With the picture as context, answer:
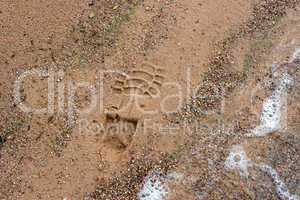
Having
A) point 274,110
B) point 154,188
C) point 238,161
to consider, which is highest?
point 274,110

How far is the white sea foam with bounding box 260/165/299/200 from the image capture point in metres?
3.89

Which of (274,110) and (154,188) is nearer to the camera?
(154,188)

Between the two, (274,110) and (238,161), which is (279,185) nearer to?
(238,161)

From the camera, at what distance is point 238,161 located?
4000 mm

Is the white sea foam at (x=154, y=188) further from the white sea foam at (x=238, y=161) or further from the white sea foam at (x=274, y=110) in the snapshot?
the white sea foam at (x=274, y=110)

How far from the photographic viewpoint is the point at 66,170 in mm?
3896

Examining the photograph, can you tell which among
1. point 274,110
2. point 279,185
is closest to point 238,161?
point 279,185

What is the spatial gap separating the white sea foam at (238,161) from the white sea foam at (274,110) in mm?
162

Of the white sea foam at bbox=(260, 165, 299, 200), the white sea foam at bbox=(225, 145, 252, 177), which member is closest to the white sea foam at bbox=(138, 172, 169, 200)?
the white sea foam at bbox=(225, 145, 252, 177)

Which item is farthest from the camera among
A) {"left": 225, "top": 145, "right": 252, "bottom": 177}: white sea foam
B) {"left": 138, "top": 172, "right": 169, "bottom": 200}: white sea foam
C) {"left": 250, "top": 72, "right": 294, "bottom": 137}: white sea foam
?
{"left": 250, "top": 72, "right": 294, "bottom": 137}: white sea foam

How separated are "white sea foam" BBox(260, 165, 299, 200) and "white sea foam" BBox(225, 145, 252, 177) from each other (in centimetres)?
11

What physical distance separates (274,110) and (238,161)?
491 mm

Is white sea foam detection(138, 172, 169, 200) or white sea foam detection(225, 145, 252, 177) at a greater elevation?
white sea foam detection(225, 145, 252, 177)

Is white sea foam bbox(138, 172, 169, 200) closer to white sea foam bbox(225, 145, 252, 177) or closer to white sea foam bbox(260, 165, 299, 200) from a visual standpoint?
white sea foam bbox(225, 145, 252, 177)
